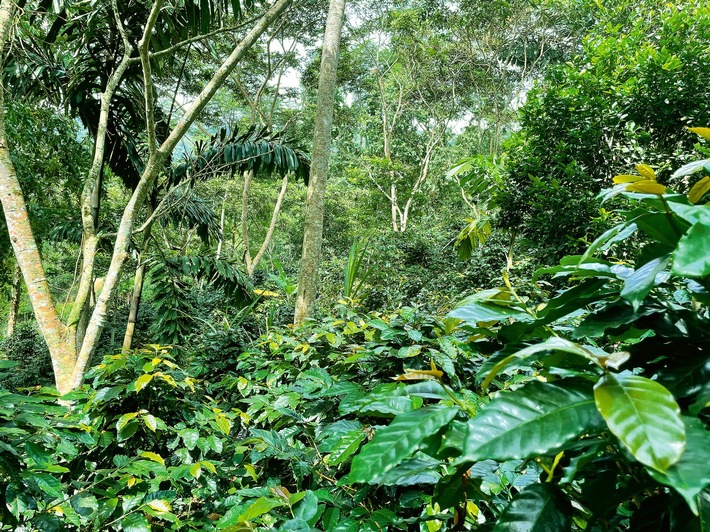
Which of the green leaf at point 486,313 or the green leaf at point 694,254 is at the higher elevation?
the green leaf at point 694,254

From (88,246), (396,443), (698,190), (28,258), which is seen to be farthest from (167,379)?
(88,246)

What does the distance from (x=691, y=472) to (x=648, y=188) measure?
1.12 ft

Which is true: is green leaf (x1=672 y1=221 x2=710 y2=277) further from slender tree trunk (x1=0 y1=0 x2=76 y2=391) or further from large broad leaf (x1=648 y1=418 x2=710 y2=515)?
slender tree trunk (x1=0 y1=0 x2=76 y2=391)

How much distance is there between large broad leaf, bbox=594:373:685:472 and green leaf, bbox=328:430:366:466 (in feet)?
1.91

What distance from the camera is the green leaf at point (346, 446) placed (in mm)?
824

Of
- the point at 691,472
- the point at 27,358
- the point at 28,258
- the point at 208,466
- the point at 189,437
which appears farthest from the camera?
the point at 27,358

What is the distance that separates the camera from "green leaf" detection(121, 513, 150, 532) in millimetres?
1028

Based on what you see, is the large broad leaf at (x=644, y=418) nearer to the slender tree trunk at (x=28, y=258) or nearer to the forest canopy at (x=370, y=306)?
the forest canopy at (x=370, y=306)

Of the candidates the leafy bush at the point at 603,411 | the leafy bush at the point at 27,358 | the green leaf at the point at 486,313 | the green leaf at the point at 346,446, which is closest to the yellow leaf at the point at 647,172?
the leafy bush at the point at 603,411

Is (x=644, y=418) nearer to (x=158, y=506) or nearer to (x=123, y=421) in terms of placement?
(x=158, y=506)

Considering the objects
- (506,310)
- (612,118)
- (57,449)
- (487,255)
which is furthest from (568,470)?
(487,255)

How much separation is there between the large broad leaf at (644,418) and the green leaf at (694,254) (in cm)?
11

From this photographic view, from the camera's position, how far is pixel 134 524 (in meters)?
1.04

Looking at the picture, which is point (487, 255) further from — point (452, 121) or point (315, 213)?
point (452, 121)
